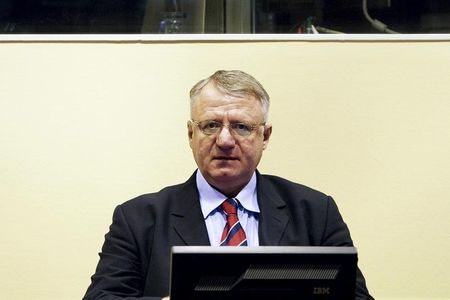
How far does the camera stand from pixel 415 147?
12.7ft

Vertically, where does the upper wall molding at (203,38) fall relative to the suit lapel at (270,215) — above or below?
above

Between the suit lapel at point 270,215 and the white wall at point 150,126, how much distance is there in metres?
1.01

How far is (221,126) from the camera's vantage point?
2.69 metres

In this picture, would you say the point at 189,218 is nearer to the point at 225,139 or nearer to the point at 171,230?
the point at 171,230

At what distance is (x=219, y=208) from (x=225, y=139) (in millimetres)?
245

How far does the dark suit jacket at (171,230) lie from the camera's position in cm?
255

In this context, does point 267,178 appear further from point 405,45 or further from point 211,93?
point 405,45

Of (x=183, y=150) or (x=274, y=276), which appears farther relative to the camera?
(x=183, y=150)

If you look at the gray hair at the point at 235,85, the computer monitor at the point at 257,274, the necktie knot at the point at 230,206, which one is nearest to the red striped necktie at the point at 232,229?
the necktie knot at the point at 230,206

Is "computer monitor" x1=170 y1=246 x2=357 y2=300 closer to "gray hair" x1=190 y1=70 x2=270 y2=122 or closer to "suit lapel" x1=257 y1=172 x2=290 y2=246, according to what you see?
"suit lapel" x1=257 y1=172 x2=290 y2=246

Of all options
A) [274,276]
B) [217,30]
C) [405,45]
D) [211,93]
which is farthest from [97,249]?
[274,276]

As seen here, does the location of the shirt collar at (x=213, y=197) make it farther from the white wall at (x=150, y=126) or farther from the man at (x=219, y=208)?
the white wall at (x=150, y=126)

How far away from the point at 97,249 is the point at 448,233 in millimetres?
1610

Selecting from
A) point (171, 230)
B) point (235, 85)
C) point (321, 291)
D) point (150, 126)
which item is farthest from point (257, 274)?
point (150, 126)
